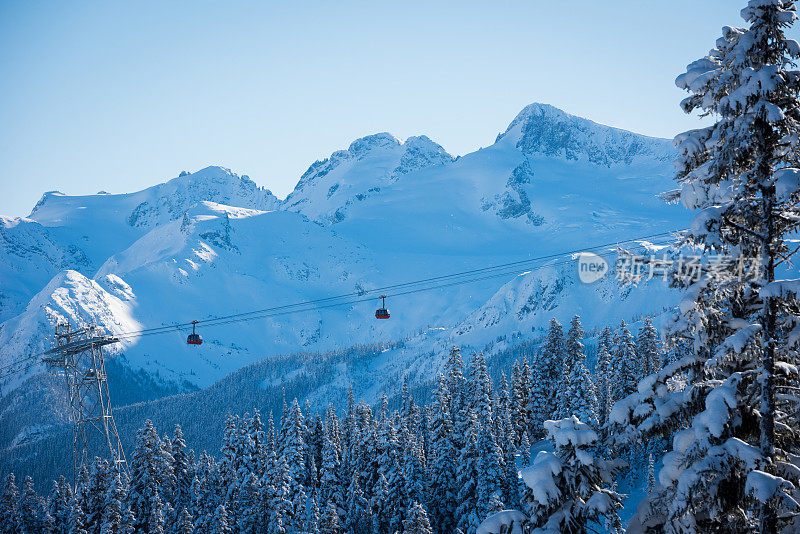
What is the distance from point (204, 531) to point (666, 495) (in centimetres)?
4595

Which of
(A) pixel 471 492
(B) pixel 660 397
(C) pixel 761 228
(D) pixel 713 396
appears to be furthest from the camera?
(A) pixel 471 492

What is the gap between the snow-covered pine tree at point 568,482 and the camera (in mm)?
13445

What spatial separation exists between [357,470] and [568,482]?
4420cm

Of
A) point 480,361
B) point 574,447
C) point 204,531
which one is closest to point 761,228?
point 574,447

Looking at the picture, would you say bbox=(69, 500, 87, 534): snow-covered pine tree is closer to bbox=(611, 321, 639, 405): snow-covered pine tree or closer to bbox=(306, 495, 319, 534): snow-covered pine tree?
bbox=(306, 495, 319, 534): snow-covered pine tree

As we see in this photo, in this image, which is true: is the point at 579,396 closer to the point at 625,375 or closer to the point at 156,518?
the point at 625,375

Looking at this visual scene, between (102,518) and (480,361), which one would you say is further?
(480,361)

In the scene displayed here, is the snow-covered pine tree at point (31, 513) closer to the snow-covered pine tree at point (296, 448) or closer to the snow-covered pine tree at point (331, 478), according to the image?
the snow-covered pine tree at point (296, 448)

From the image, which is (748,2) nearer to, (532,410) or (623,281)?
(623,281)

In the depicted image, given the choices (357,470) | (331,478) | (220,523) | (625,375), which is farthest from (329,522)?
(625,375)

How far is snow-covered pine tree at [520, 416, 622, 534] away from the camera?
13445mm

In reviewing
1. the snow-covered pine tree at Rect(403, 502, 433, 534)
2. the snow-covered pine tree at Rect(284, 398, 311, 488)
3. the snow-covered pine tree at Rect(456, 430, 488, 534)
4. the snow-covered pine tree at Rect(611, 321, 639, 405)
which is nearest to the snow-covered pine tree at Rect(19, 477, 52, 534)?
the snow-covered pine tree at Rect(284, 398, 311, 488)

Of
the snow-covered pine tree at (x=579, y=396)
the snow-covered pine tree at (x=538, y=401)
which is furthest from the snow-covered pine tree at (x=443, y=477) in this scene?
the snow-covered pine tree at (x=538, y=401)

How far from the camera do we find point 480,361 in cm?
6312
